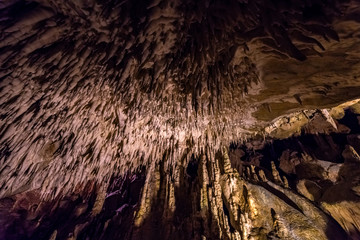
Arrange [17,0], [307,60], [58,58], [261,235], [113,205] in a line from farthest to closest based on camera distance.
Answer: [113,205] < [261,235] < [307,60] < [58,58] < [17,0]

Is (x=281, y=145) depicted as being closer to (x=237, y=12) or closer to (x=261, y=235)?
(x=261, y=235)

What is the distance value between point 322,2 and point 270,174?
700 cm

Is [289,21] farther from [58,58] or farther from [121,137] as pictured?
[121,137]

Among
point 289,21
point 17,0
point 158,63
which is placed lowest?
point 17,0

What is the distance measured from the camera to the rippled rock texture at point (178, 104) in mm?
2475

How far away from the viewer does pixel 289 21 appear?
96.2 inches

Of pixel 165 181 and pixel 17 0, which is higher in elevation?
pixel 165 181

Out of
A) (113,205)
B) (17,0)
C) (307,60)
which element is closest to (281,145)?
(307,60)

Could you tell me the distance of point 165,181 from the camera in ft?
25.0

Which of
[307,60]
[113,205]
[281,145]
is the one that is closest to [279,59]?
[307,60]

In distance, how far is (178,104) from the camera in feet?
14.3

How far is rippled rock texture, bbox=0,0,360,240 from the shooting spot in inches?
97.4

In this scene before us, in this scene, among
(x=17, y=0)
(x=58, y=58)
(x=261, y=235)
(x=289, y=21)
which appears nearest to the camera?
(x=17, y=0)

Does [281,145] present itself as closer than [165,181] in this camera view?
No
